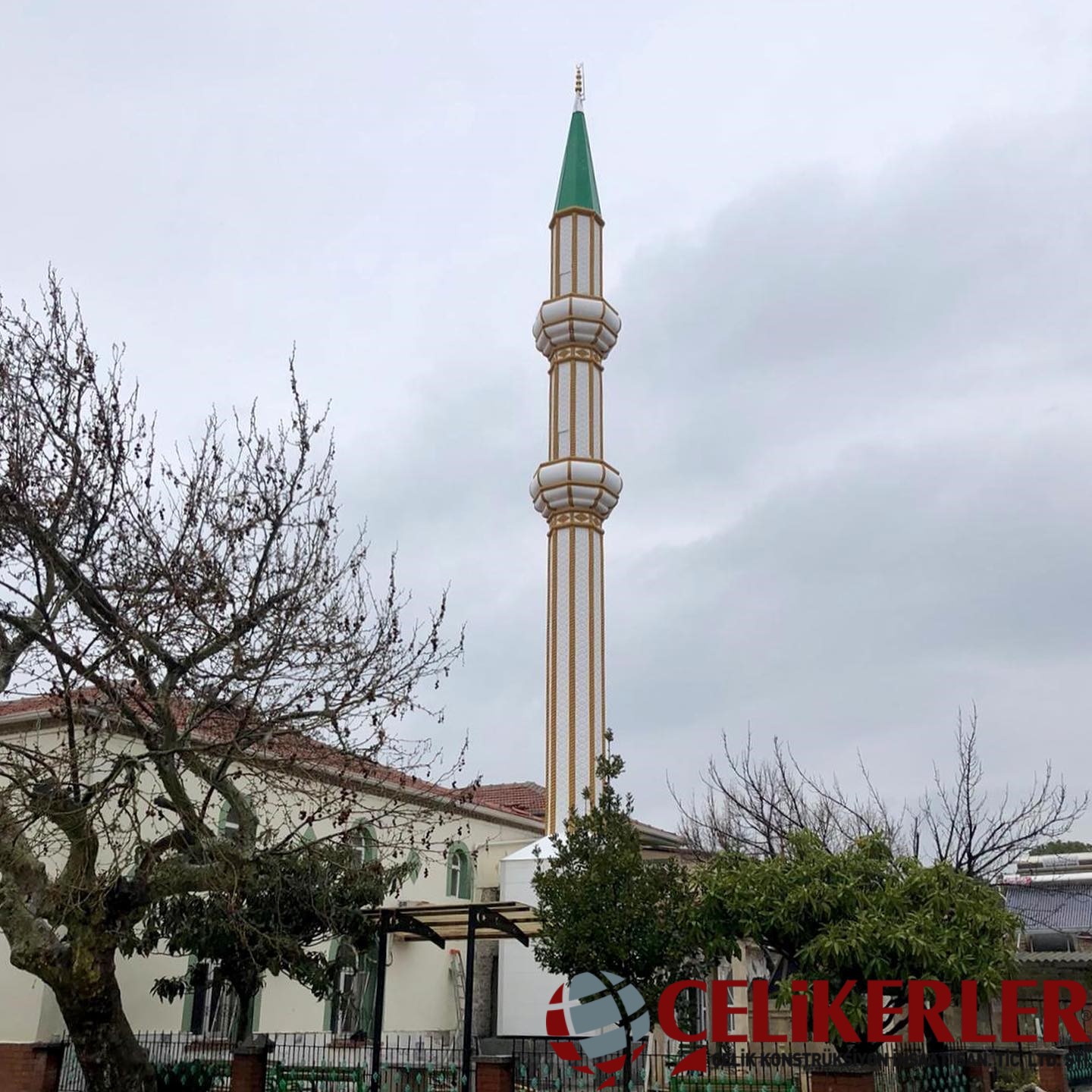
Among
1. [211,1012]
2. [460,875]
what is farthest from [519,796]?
[211,1012]

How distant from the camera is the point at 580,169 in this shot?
96.0ft

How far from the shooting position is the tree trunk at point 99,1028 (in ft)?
38.4

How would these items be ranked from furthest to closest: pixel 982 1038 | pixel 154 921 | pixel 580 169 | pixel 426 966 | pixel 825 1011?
pixel 580 169 → pixel 426 966 → pixel 982 1038 → pixel 154 921 → pixel 825 1011

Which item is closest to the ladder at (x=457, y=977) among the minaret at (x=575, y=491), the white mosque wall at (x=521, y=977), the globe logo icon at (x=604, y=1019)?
the white mosque wall at (x=521, y=977)

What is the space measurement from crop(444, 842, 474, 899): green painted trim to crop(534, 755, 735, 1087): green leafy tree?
9401 millimetres

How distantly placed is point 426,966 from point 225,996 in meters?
5.95

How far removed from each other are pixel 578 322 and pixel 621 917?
15.5 meters

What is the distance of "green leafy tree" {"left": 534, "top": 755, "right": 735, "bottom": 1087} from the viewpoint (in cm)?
1444

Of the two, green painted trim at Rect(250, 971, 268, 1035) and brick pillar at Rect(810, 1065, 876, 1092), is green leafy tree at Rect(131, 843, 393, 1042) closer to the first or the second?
green painted trim at Rect(250, 971, 268, 1035)

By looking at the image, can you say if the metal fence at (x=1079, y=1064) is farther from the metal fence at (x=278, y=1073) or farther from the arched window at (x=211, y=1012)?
the arched window at (x=211, y=1012)

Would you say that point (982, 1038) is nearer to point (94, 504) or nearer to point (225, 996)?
point (225, 996)

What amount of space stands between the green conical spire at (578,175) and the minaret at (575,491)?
3 cm

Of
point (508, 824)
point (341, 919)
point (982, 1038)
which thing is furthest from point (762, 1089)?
point (508, 824)

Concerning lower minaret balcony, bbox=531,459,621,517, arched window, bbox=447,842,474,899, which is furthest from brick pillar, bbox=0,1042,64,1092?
lower minaret balcony, bbox=531,459,621,517
